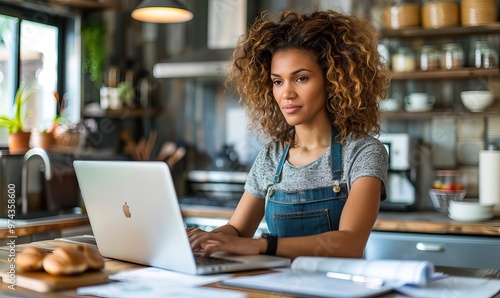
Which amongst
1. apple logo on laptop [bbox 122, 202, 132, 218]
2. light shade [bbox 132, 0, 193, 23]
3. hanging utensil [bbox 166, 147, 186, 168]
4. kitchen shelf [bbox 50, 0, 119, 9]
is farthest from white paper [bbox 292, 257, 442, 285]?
kitchen shelf [bbox 50, 0, 119, 9]

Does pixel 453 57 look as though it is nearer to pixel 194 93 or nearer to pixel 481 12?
pixel 481 12

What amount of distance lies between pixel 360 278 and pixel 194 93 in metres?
3.09

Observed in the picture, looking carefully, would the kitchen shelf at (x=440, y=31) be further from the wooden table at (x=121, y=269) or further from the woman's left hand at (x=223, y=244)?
the woman's left hand at (x=223, y=244)

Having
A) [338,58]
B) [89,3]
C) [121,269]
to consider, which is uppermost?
[89,3]

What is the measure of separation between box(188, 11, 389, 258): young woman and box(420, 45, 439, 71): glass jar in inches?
62.3

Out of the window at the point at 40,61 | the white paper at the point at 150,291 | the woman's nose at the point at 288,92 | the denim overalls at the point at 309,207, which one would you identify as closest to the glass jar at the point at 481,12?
the denim overalls at the point at 309,207

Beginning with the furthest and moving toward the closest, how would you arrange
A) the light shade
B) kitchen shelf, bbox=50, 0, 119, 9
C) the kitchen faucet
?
kitchen shelf, bbox=50, 0, 119, 9, the kitchen faucet, the light shade

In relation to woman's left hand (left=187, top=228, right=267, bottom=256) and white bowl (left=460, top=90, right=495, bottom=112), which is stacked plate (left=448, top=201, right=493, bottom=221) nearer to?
white bowl (left=460, top=90, right=495, bottom=112)

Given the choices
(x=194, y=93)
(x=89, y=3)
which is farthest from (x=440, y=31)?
(x=89, y=3)

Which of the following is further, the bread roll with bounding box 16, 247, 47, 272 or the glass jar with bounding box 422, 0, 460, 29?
the glass jar with bounding box 422, 0, 460, 29

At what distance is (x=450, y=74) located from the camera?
346 centimetres

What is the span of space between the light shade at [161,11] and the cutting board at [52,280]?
1551 mm

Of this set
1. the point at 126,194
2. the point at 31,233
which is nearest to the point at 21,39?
the point at 31,233

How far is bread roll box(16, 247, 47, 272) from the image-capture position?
4.57ft
